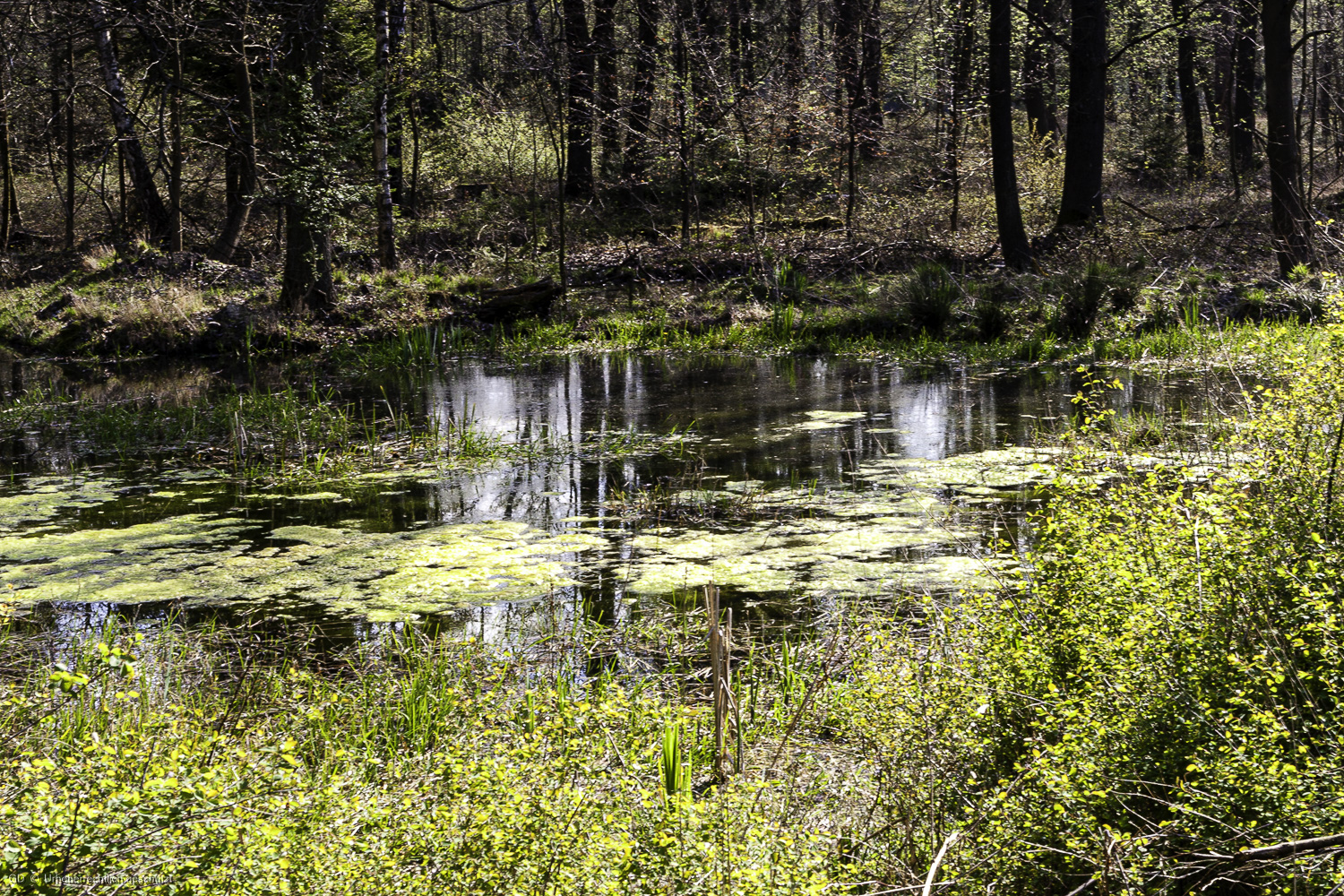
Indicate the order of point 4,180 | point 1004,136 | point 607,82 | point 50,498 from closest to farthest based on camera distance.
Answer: point 50,498 < point 1004,136 < point 4,180 < point 607,82

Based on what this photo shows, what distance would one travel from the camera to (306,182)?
1536 centimetres

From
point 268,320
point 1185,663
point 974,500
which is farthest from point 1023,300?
point 1185,663

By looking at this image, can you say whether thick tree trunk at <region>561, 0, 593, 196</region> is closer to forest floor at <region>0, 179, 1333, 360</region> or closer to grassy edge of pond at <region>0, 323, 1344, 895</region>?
forest floor at <region>0, 179, 1333, 360</region>

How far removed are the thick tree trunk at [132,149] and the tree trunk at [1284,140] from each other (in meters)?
18.1

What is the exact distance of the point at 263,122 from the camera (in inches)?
608

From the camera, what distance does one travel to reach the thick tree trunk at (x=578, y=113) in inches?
823

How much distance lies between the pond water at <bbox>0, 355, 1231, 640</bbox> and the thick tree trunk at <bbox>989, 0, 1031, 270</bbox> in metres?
5.43

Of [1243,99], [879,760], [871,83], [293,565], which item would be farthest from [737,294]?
[1243,99]

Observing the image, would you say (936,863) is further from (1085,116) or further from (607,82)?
(607,82)

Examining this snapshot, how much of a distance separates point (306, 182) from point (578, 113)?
289 inches

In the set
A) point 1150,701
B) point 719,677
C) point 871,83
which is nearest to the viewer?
point 1150,701

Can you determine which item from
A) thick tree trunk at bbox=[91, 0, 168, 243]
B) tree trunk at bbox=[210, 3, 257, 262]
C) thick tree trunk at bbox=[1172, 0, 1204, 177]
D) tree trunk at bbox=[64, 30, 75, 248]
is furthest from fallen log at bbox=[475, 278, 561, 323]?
thick tree trunk at bbox=[1172, 0, 1204, 177]

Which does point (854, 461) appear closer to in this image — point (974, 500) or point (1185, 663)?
point (974, 500)

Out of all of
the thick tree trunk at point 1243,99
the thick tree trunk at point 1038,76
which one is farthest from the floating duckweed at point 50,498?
the thick tree trunk at point 1243,99
